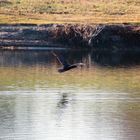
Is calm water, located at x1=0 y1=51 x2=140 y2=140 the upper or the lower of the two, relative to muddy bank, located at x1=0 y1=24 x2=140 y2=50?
upper

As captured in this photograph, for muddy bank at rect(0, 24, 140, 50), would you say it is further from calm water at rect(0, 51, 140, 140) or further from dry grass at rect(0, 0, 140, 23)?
calm water at rect(0, 51, 140, 140)

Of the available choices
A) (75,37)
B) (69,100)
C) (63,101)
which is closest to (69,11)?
(75,37)

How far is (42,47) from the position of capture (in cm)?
7312

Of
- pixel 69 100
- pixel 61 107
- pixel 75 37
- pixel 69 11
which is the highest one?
pixel 61 107

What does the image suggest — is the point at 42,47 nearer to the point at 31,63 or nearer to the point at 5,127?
the point at 31,63

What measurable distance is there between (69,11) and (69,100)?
44.1 m

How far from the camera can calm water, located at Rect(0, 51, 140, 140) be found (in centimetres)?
3684

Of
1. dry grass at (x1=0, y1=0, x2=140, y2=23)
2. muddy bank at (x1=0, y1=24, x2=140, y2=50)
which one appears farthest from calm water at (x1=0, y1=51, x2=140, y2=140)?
dry grass at (x1=0, y1=0, x2=140, y2=23)

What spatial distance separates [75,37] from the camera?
73.6 m

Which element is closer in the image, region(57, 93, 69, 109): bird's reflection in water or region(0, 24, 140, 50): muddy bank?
region(57, 93, 69, 109): bird's reflection in water

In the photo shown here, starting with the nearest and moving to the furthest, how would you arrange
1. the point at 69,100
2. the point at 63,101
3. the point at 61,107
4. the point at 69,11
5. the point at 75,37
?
the point at 61,107 < the point at 63,101 < the point at 69,100 < the point at 75,37 < the point at 69,11

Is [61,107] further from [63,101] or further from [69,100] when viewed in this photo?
[69,100]

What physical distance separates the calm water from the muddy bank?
8665 millimetres

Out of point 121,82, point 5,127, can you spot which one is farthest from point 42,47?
point 5,127
